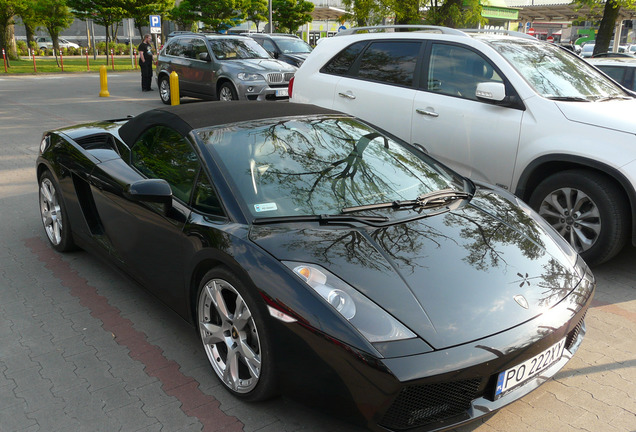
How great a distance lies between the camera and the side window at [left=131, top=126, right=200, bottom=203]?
11.6ft

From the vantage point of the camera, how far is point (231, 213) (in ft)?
10.4

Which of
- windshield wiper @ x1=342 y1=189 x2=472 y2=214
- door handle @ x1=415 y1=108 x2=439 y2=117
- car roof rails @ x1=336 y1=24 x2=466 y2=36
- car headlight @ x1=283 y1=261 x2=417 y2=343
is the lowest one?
car headlight @ x1=283 y1=261 x2=417 y2=343

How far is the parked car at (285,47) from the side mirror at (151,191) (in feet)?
52.3

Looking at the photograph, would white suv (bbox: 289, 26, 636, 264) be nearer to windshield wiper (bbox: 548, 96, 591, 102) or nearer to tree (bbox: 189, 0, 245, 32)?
windshield wiper (bbox: 548, 96, 591, 102)

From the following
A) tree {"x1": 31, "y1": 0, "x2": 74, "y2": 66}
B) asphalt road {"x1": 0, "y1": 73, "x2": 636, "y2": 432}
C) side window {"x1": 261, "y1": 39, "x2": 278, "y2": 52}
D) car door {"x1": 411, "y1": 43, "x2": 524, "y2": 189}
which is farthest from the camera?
tree {"x1": 31, "y1": 0, "x2": 74, "y2": 66}

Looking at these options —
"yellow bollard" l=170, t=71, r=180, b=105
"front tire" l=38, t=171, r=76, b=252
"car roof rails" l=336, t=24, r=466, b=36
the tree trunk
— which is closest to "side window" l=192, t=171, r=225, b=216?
"front tire" l=38, t=171, r=76, b=252

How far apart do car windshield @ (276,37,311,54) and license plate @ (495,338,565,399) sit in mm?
17718

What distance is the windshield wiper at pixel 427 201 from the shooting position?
335cm

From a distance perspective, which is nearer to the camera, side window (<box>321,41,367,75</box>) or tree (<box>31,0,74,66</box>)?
side window (<box>321,41,367,75</box>)

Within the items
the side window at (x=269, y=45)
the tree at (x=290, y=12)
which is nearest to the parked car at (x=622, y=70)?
the side window at (x=269, y=45)

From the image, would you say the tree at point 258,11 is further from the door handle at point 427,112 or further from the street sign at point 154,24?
the door handle at point 427,112

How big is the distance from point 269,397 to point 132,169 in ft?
6.46

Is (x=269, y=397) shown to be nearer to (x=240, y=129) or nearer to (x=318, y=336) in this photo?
(x=318, y=336)

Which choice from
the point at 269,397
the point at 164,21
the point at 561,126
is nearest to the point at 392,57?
the point at 561,126
